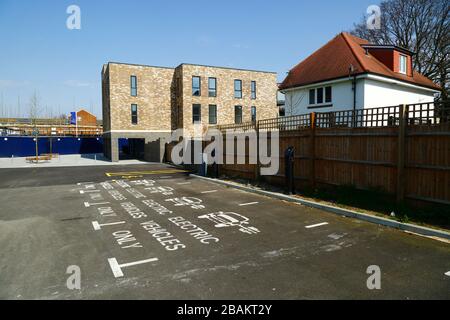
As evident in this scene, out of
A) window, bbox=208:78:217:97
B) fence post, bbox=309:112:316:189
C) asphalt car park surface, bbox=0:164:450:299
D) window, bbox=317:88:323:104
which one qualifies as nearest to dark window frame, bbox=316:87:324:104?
window, bbox=317:88:323:104

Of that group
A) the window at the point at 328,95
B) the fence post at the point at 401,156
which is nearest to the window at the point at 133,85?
the window at the point at 328,95

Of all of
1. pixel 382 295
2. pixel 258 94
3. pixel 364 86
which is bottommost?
pixel 382 295

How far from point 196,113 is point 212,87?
3.51 metres

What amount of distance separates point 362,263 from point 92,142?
148 ft

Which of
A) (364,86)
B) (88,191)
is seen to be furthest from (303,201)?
(364,86)

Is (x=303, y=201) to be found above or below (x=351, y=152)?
below

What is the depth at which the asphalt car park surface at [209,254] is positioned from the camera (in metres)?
4.16

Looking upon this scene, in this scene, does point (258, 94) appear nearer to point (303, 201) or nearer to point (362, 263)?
point (303, 201)

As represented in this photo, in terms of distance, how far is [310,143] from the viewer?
10.8 m

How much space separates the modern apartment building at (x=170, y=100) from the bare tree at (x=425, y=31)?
45.2 feet

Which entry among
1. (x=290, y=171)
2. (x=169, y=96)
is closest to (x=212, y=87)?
(x=169, y=96)

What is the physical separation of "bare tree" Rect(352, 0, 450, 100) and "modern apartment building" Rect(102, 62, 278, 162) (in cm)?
1377

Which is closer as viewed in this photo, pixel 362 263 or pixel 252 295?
pixel 252 295

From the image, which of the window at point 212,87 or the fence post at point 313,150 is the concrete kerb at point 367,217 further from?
the window at point 212,87
